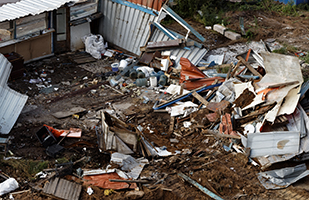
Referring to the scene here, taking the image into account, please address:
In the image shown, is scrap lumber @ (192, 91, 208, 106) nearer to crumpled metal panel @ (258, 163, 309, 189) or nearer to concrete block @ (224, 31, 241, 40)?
crumpled metal panel @ (258, 163, 309, 189)

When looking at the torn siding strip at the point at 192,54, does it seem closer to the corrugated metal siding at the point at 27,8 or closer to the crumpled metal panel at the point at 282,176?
the corrugated metal siding at the point at 27,8

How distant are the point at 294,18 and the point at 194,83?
30.9 feet

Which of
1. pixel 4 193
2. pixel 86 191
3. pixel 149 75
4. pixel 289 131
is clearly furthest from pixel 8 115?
pixel 289 131

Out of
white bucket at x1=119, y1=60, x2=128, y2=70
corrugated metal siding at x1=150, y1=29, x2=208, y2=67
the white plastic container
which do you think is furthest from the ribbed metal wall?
the white plastic container

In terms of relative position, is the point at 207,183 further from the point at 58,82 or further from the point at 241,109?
the point at 58,82

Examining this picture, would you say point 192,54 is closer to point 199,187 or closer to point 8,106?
point 199,187

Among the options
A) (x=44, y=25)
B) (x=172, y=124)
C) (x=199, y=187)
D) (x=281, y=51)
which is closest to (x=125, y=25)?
(x=44, y=25)

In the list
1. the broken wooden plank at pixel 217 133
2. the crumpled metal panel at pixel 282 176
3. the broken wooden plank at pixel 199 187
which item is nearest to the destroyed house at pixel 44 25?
the broken wooden plank at pixel 217 133

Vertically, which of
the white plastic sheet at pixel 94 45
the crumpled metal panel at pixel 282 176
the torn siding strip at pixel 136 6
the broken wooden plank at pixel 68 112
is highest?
the torn siding strip at pixel 136 6

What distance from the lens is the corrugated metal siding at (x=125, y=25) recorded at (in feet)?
51.7

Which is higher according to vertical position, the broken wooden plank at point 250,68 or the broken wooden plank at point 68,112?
the broken wooden plank at point 250,68

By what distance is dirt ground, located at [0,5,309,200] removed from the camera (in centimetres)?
848

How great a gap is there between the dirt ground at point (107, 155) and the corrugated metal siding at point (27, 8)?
212 centimetres

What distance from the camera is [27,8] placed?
14398mm
